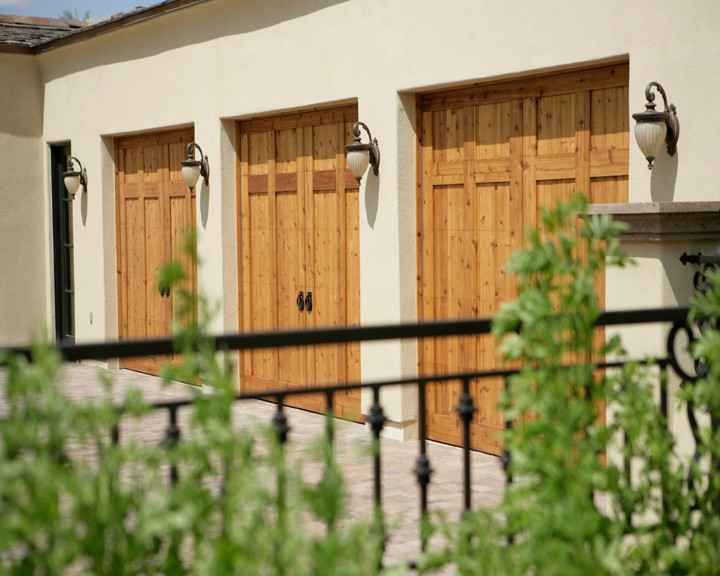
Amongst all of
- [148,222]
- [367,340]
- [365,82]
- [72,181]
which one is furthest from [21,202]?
[367,340]

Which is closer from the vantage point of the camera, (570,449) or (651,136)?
(570,449)

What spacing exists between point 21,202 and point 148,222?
2.65 metres

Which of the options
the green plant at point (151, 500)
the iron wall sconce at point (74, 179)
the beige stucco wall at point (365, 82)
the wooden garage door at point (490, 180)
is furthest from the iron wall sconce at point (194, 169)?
the green plant at point (151, 500)

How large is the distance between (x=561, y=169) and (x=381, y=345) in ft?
7.01

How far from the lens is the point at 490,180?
22.7ft

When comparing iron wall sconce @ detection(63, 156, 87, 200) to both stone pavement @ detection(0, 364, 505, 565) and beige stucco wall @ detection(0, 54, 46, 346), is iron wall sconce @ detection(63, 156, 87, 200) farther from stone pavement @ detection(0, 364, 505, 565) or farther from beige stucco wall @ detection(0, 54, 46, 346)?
stone pavement @ detection(0, 364, 505, 565)

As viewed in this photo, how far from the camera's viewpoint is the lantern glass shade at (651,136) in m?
5.33

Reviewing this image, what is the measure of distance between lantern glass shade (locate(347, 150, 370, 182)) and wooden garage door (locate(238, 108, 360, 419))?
490 mm

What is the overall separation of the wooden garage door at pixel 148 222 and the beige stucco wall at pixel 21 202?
1.81 m

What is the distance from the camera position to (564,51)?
240 inches

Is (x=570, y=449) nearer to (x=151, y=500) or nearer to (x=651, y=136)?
(x=151, y=500)

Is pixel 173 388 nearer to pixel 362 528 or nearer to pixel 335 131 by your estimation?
pixel 335 131

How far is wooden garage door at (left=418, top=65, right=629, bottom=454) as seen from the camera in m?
6.16

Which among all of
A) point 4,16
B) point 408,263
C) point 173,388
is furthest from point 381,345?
point 4,16
